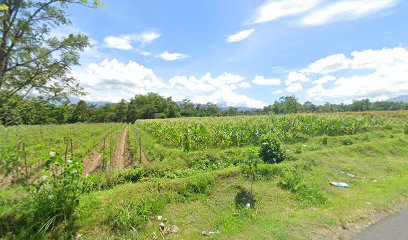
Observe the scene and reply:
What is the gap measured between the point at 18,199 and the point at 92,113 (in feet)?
253

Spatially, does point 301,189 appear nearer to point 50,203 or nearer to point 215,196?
point 215,196

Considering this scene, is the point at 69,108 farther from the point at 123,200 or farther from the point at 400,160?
the point at 400,160

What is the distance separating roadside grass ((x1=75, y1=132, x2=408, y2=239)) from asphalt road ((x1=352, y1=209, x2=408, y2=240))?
0.34 m

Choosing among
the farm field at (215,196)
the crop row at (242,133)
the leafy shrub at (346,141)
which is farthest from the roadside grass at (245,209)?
the leafy shrub at (346,141)

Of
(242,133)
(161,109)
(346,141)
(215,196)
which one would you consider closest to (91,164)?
(215,196)

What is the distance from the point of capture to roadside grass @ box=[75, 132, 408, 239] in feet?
17.9

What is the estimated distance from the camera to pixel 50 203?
16.5ft

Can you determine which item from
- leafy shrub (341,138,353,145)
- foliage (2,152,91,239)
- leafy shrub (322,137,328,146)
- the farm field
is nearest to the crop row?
leafy shrub (322,137,328,146)

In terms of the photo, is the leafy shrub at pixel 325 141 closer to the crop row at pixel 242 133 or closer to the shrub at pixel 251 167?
the crop row at pixel 242 133

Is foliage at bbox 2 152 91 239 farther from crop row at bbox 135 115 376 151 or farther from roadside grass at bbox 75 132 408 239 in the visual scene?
crop row at bbox 135 115 376 151

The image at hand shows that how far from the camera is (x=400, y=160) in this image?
12734 mm

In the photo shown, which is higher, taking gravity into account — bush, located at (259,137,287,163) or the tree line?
the tree line

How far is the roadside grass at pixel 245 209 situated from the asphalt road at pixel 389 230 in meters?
0.34

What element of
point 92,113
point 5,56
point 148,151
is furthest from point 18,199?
point 92,113
